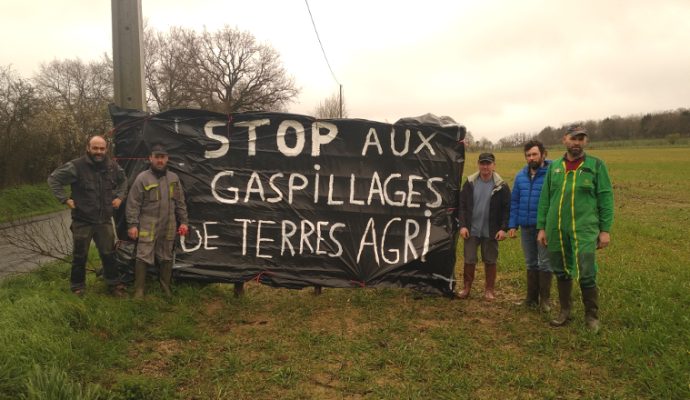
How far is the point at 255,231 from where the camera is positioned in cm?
526

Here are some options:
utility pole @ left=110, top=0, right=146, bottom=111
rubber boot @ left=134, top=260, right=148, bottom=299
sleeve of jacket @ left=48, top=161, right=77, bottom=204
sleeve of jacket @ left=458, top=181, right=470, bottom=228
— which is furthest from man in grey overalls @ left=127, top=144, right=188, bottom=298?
sleeve of jacket @ left=458, top=181, right=470, bottom=228

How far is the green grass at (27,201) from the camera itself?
1420 cm

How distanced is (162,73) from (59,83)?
15.0 metres

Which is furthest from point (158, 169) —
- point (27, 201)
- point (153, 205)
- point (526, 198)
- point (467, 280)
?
point (27, 201)

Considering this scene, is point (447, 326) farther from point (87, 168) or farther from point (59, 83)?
point (59, 83)

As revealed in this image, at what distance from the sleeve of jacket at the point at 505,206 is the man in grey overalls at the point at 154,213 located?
375 cm

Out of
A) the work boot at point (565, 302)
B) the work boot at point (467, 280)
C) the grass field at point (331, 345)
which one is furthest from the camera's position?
the work boot at point (467, 280)

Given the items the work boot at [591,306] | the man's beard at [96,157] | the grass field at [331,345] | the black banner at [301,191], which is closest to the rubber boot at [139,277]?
the grass field at [331,345]

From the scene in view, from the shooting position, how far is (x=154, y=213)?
16.1 ft

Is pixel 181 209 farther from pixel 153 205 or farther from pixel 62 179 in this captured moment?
pixel 62 179

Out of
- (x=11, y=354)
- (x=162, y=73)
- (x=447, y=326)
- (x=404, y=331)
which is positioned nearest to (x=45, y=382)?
(x=11, y=354)

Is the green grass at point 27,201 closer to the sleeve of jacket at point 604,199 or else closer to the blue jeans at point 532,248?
the blue jeans at point 532,248

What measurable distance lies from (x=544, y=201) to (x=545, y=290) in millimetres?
1089

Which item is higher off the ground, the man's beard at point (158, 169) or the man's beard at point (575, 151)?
the man's beard at point (575, 151)
